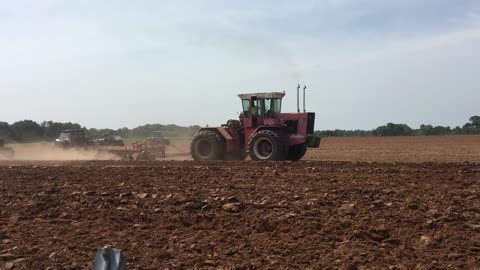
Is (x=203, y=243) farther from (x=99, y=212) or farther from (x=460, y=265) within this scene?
(x=460, y=265)

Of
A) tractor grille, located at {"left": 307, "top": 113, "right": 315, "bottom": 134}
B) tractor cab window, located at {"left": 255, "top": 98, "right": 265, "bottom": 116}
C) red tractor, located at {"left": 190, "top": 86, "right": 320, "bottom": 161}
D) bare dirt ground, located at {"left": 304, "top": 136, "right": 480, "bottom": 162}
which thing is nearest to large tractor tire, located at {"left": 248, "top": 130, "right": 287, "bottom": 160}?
red tractor, located at {"left": 190, "top": 86, "right": 320, "bottom": 161}

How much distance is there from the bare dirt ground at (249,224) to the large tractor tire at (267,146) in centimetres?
744

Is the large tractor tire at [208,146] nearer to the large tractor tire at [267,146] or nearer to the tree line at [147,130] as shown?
the large tractor tire at [267,146]

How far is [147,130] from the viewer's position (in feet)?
167

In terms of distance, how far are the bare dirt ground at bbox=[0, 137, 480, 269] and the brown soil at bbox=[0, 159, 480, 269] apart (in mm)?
16

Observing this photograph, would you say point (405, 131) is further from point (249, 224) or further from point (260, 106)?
point (249, 224)

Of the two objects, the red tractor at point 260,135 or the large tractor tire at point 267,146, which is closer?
the large tractor tire at point 267,146

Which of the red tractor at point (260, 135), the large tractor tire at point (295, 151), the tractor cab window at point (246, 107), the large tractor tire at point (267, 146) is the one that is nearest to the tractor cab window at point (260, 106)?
the red tractor at point (260, 135)

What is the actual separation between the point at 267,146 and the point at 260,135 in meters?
0.57

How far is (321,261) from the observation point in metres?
5.70

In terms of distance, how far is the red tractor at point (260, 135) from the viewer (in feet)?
61.8

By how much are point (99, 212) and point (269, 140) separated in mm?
11008

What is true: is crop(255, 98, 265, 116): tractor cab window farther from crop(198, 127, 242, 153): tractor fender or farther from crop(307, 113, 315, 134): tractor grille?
crop(307, 113, 315, 134): tractor grille

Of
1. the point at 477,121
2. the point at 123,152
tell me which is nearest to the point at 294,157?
the point at 123,152
